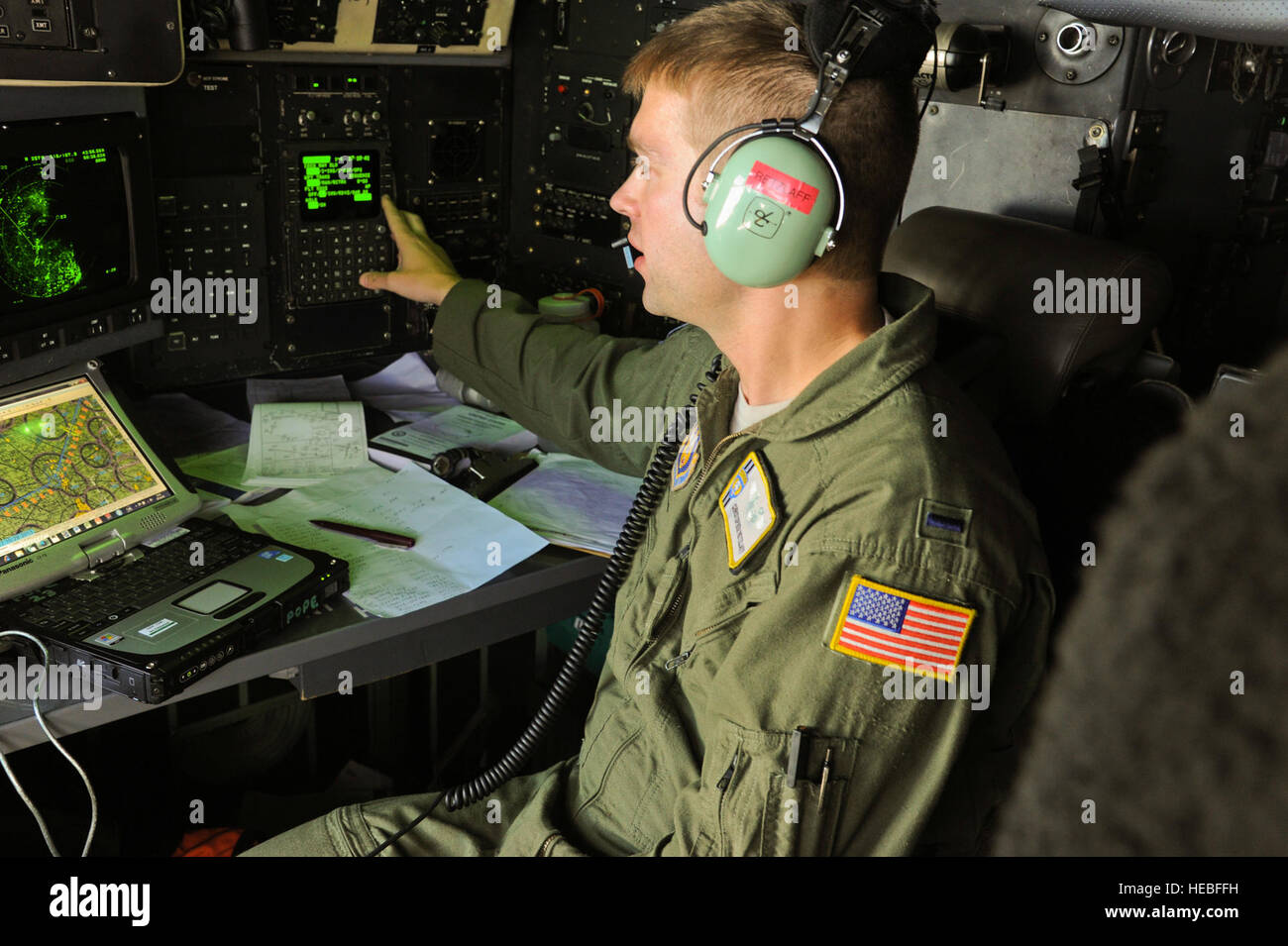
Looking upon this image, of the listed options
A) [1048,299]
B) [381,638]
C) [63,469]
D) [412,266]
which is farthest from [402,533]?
[1048,299]

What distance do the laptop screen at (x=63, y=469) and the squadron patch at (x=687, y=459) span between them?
0.65m

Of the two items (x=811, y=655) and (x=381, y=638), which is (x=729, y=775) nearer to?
(x=811, y=655)

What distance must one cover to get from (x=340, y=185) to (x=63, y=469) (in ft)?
2.40

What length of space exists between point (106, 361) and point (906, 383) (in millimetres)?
1247

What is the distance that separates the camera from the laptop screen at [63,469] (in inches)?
48.7

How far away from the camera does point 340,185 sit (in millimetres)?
1828

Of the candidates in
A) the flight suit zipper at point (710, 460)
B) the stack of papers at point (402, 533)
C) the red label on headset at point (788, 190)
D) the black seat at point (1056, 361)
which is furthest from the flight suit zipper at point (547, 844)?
the red label on headset at point (788, 190)

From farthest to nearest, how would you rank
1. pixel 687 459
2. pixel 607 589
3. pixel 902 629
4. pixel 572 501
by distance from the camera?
pixel 572 501, pixel 607 589, pixel 687 459, pixel 902 629

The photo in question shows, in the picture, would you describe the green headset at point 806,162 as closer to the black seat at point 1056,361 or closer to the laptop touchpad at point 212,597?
the black seat at point 1056,361

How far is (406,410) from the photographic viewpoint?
1.85 metres

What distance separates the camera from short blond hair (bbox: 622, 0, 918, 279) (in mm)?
1067

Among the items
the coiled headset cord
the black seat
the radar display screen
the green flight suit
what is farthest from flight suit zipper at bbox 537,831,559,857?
the radar display screen
